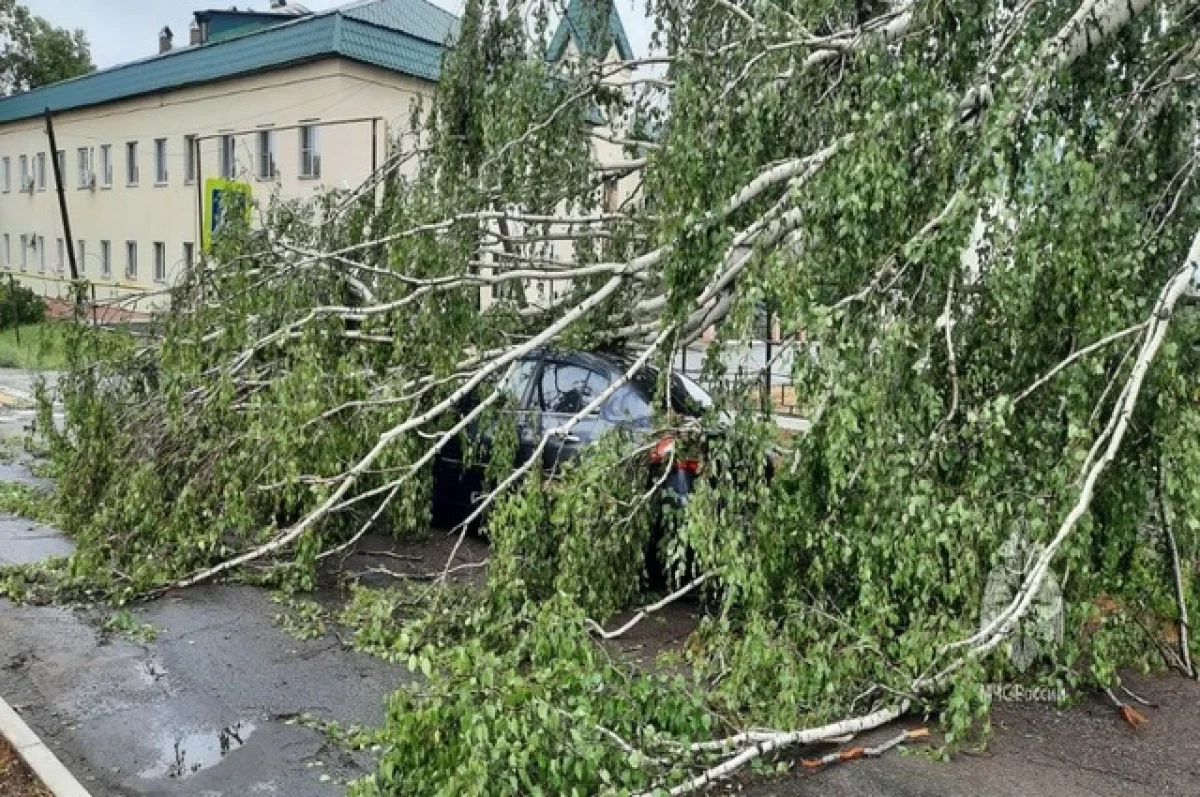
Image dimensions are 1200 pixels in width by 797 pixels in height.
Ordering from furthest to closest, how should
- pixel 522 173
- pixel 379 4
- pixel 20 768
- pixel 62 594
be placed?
1. pixel 379 4
2. pixel 522 173
3. pixel 62 594
4. pixel 20 768

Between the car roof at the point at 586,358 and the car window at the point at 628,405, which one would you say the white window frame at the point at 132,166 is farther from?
the car window at the point at 628,405

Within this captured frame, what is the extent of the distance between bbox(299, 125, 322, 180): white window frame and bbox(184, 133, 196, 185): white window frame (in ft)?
19.2

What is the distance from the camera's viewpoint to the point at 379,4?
27234 millimetres

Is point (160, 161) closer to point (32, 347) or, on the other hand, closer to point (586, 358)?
point (32, 347)

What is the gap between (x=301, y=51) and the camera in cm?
2369

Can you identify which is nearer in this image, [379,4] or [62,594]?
[62,594]

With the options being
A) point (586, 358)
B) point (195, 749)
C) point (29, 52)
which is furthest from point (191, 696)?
point (29, 52)

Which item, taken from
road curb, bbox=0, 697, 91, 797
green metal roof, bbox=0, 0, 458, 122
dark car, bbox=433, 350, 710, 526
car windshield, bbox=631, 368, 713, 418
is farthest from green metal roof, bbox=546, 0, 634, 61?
green metal roof, bbox=0, 0, 458, 122

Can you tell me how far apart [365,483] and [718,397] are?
8.50 ft

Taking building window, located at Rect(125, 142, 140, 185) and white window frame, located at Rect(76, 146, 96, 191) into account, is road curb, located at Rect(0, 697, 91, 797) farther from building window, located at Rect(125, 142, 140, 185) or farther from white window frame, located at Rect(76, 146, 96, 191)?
white window frame, located at Rect(76, 146, 96, 191)

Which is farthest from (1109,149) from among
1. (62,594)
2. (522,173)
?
(62,594)

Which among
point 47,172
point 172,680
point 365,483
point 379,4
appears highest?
point 379,4

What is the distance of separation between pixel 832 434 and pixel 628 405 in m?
2.95

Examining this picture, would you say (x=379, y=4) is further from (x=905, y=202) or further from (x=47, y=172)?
(x=905, y=202)
